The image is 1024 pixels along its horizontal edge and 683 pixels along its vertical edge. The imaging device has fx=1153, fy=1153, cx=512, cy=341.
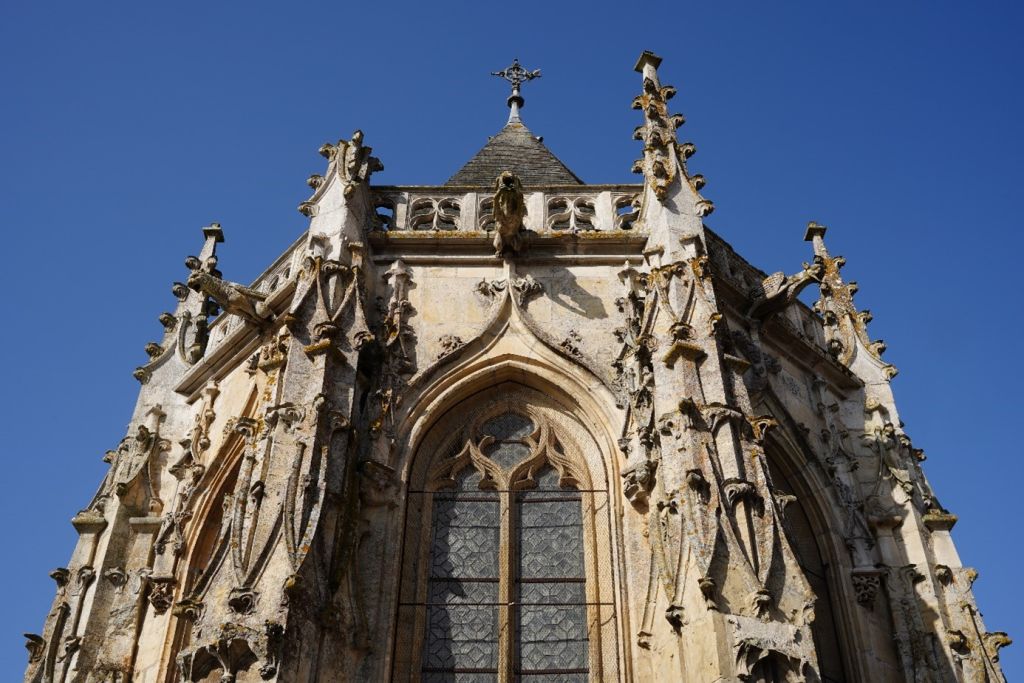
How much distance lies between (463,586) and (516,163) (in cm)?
885

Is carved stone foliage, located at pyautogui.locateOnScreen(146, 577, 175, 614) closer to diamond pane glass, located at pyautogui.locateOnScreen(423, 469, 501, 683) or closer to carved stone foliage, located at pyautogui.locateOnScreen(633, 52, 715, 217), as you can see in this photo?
diamond pane glass, located at pyautogui.locateOnScreen(423, 469, 501, 683)

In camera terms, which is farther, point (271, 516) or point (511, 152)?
point (511, 152)

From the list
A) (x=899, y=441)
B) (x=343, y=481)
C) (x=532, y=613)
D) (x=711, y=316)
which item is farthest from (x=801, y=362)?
(x=343, y=481)

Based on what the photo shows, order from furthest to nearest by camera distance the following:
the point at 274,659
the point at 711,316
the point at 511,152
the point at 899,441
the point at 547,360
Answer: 1. the point at 511,152
2. the point at 899,441
3. the point at 547,360
4. the point at 711,316
5. the point at 274,659

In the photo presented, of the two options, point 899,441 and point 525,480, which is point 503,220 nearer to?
point 525,480

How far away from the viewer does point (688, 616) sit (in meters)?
9.07

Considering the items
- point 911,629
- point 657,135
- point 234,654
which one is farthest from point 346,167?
point 911,629

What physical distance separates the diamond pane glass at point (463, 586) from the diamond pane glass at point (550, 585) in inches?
10.2

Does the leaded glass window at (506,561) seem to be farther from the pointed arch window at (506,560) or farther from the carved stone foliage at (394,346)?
the carved stone foliage at (394,346)


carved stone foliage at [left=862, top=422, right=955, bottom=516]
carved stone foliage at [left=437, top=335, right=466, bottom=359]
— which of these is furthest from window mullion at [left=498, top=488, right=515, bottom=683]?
carved stone foliage at [left=862, top=422, right=955, bottom=516]

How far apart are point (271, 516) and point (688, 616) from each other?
3.44 metres

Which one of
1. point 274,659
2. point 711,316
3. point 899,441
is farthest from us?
point 899,441

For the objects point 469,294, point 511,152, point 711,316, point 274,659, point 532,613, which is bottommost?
point 274,659

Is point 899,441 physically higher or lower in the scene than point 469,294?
lower
